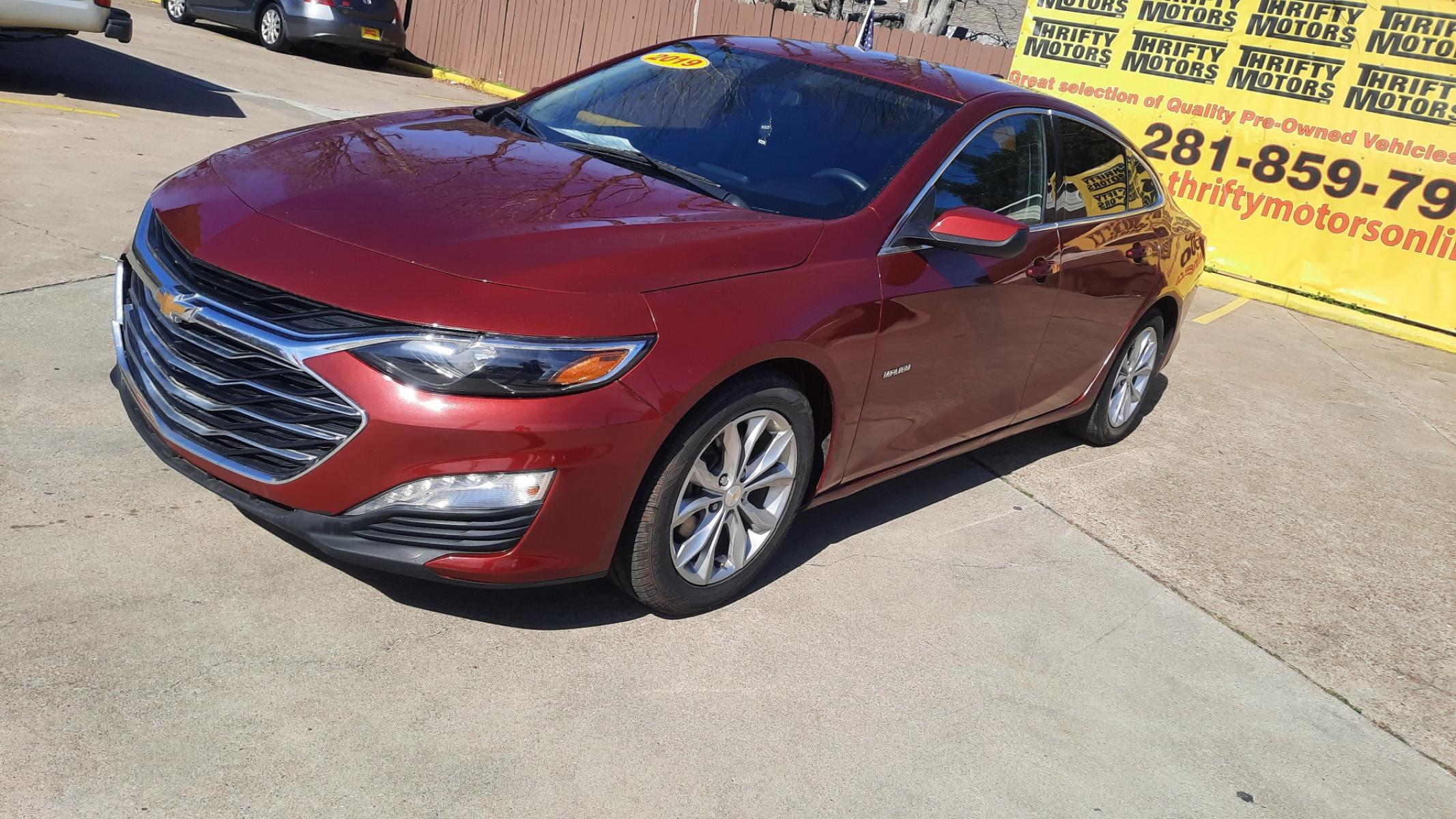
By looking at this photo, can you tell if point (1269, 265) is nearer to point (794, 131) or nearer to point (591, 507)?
point (794, 131)

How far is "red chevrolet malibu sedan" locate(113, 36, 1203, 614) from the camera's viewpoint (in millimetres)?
3141

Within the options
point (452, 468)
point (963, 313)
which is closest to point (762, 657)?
point (452, 468)

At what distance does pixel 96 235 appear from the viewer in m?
6.46

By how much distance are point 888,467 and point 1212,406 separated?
385 cm

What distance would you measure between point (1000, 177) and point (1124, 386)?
197 cm

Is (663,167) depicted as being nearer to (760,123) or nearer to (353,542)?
(760,123)

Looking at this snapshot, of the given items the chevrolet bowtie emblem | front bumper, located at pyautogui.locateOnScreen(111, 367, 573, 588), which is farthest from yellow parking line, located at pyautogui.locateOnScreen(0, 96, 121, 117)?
front bumper, located at pyautogui.locateOnScreen(111, 367, 573, 588)

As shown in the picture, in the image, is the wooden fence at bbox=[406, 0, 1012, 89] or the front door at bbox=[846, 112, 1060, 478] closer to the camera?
the front door at bbox=[846, 112, 1060, 478]

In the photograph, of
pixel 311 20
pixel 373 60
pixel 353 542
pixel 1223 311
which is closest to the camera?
pixel 353 542

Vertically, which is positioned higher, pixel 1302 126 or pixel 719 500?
pixel 1302 126

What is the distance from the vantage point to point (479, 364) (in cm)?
309

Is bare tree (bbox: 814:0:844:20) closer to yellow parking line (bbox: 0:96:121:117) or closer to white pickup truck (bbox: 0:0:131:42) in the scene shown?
white pickup truck (bbox: 0:0:131:42)

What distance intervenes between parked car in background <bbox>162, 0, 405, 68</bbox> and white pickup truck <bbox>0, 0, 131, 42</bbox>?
6.27 m

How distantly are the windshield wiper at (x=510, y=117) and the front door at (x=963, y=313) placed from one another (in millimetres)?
1482
